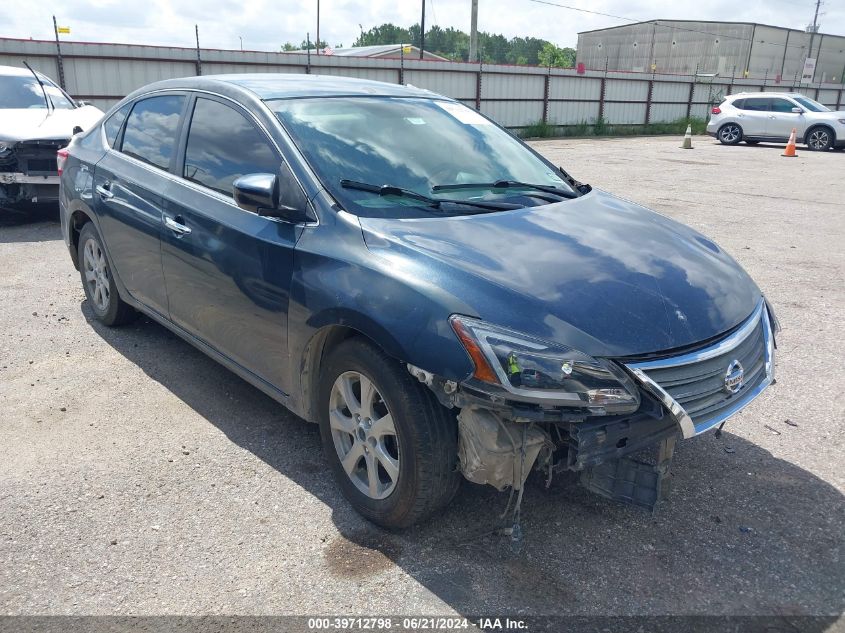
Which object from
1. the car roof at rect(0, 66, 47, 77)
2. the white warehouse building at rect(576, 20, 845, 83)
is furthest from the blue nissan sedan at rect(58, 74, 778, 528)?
the white warehouse building at rect(576, 20, 845, 83)

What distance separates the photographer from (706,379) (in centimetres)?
267

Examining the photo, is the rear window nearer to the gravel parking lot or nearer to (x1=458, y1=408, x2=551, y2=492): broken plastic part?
the gravel parking lot

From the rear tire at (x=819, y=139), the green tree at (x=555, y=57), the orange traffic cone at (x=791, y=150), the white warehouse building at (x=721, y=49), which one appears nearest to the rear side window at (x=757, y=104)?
the rear tire at (x=819, y=139)

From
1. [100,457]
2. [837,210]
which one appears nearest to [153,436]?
[100,457]

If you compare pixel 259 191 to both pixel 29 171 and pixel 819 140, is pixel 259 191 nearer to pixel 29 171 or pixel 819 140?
pixel 29 171

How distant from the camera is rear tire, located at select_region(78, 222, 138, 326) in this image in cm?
495

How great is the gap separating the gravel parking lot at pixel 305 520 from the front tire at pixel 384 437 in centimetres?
18

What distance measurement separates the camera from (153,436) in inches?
148

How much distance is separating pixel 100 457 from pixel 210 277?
1042 mm

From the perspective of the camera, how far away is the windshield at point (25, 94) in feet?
30.7

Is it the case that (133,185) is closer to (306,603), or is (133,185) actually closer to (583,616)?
(306,603)

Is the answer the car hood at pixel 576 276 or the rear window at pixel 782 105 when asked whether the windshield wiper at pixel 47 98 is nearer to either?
the car hood at pixel 576 276

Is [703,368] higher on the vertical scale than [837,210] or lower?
higher

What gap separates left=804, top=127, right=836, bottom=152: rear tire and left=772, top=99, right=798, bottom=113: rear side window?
950mm
